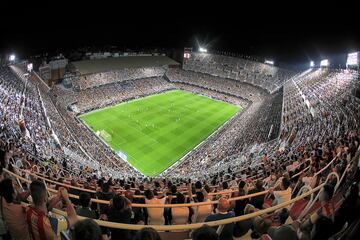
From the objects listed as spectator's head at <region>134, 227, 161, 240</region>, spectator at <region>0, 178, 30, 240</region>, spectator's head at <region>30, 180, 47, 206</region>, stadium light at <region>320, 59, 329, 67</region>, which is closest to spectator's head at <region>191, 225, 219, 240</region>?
spectator's head at <region>134, 227, 161, 240</region>

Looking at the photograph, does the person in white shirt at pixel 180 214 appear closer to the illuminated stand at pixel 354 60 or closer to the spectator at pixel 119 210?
the spectator at pixel 119 210

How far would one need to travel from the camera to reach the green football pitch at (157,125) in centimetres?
3098

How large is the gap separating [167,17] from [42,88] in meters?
40.0

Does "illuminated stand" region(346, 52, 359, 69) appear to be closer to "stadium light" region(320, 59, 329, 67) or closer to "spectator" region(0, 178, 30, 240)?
"stadium light" region(320, 59, 329, 67)

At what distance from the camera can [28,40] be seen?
161 feet

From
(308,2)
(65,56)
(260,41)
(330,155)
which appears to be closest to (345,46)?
(308,2)

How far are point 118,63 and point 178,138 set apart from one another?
34.2m

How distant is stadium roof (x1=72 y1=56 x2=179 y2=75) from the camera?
55938 mm

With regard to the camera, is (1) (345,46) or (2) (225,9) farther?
(2) (225,9)

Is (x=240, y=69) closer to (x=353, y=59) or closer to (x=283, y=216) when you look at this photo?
(x=353, y=59)

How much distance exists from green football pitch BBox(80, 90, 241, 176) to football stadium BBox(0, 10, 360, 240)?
0.27 metres

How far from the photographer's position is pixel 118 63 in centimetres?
6303

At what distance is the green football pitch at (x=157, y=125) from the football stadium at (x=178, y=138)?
269 millimetres

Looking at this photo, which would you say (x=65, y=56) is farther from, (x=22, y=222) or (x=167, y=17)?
(x=22, y=222)
